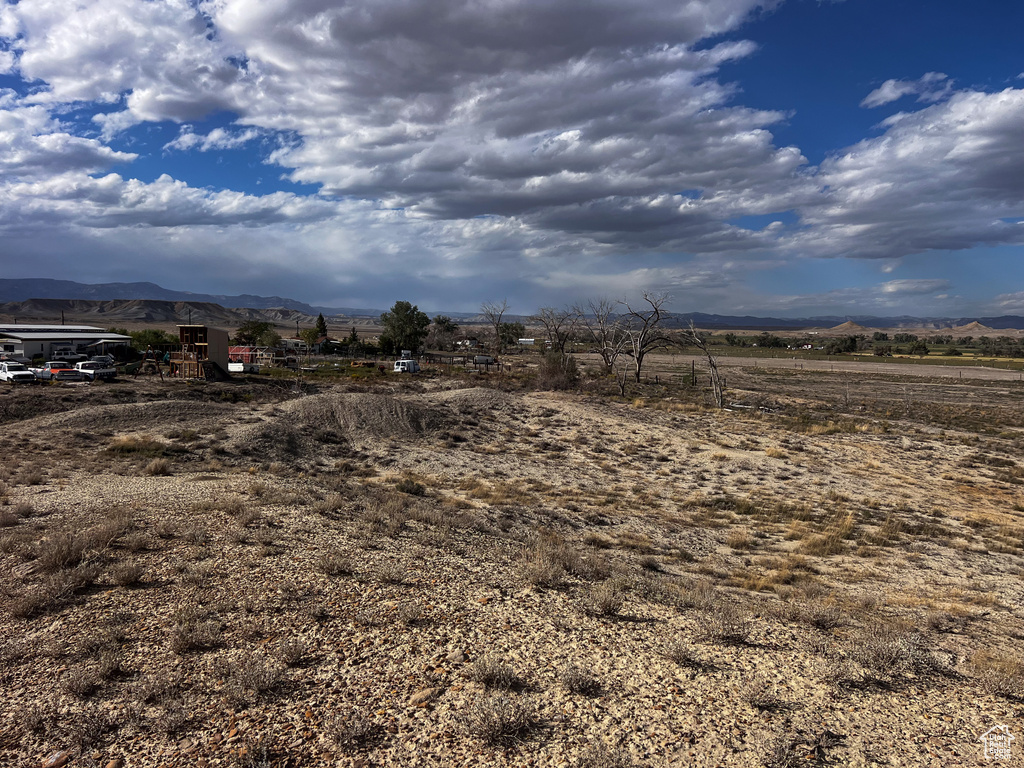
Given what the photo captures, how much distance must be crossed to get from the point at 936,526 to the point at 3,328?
83.3 m

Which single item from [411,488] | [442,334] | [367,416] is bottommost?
[411,488]

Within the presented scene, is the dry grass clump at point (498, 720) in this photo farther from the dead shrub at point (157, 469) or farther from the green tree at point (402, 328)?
the green tree at point (402, 328)

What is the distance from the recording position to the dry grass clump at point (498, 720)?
5.01 metres

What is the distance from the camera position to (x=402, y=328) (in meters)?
78.6

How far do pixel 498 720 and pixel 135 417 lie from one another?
23.9 m

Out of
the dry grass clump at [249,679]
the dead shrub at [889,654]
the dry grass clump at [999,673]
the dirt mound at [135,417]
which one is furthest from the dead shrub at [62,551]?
the dirt mound at [135,417]

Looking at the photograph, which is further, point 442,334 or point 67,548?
point 442,334

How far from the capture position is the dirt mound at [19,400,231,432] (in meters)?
21.5

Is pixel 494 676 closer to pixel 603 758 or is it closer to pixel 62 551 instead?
pixel 603 758

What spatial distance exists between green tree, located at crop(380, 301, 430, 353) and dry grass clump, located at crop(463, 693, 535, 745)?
75.2m

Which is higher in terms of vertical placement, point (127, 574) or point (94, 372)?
point (94, 372)

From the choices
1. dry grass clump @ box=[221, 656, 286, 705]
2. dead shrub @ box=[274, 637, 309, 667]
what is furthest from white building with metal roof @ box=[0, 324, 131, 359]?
dry grass clump @ box=[221, 656, 286, 705]

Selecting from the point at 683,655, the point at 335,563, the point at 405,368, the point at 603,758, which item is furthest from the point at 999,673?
the point at 405,368

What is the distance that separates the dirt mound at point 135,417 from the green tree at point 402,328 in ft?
174
